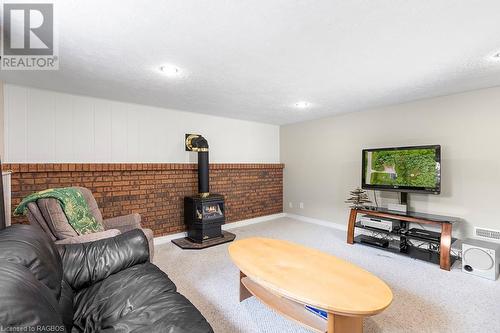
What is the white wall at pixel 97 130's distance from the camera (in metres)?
2.71

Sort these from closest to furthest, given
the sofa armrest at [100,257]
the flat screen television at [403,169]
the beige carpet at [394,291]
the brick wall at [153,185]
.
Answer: the sofa armrest at [100,257], the beige carpet at [394,291], the brick wall at [153,185], the flat screen television at [403,169]

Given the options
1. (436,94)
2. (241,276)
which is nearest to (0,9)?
(241,276)

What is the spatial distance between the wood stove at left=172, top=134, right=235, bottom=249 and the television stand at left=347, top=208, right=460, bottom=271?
202cm

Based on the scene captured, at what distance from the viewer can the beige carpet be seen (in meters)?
1.77

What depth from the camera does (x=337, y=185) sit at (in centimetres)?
438

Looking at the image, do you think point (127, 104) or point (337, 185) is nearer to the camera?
point (127, 104)

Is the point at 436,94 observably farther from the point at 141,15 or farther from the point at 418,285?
the point at 141,15

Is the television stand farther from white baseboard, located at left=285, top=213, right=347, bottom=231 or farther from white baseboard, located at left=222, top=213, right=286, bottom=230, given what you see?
white baseboard, located at left=222, top=213, right=286, bottom=230

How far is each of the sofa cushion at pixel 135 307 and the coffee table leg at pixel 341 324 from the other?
75 centimetres

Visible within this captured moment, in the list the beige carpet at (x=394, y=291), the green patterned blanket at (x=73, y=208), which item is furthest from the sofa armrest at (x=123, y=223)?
the beige carpet at (x=394, y=291)

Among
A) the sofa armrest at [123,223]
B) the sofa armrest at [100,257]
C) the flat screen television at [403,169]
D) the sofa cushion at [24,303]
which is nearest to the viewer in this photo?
the sofa cushion at [24,303]

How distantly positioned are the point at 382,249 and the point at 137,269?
3.18 metres

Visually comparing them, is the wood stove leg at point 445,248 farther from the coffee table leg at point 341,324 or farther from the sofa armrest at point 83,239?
the sofa armrest at point 83,239

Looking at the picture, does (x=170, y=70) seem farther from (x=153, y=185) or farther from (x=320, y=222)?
(x=320, y=222)
